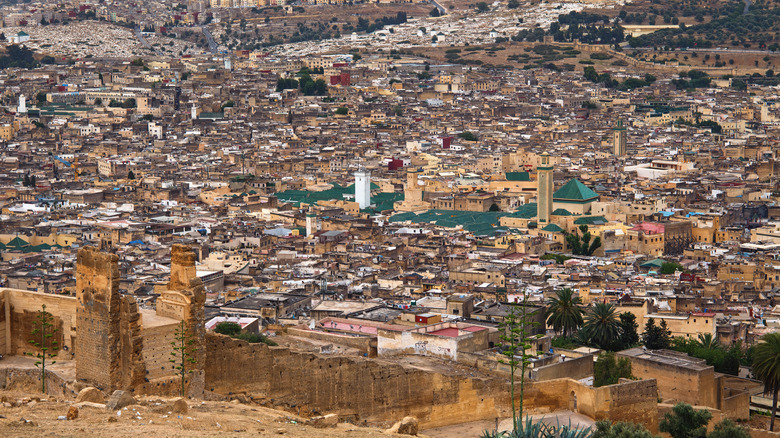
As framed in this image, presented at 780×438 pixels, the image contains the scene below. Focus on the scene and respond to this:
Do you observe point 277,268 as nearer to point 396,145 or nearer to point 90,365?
point 90,365

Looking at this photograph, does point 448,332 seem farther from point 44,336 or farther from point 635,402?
point 44,336

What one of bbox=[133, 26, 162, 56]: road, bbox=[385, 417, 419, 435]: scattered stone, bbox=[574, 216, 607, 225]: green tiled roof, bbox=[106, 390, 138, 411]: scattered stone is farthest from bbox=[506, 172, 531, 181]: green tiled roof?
bbox=[133, 26, 162, 56]: road

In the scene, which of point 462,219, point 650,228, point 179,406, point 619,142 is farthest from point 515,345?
point 619,142

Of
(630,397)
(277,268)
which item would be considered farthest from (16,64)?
(630,397)

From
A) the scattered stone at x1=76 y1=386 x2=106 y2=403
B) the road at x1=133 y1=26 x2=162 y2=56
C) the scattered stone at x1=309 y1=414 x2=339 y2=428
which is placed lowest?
the scattered stone at x1=309 y1=414 x2=339 y2=428

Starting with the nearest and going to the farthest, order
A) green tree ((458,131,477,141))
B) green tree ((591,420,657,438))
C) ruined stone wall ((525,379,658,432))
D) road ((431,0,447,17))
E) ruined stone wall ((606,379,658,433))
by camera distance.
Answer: green tree ((591,420,657,438)) < ruined stone wall ((525,379,658,432)) < ruined stone wall ((606,379,658,433)) < green tree ((458,131,477,141)) < road ((431,0,447,17))

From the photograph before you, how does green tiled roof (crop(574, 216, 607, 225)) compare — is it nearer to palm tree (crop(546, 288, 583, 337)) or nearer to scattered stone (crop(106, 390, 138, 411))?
palm tree (crop(546, 288, 583, 337))

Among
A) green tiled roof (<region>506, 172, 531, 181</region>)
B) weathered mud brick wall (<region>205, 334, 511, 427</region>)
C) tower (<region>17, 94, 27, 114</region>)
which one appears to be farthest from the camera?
tower (<region>17, 94, 27, 114</region>)
